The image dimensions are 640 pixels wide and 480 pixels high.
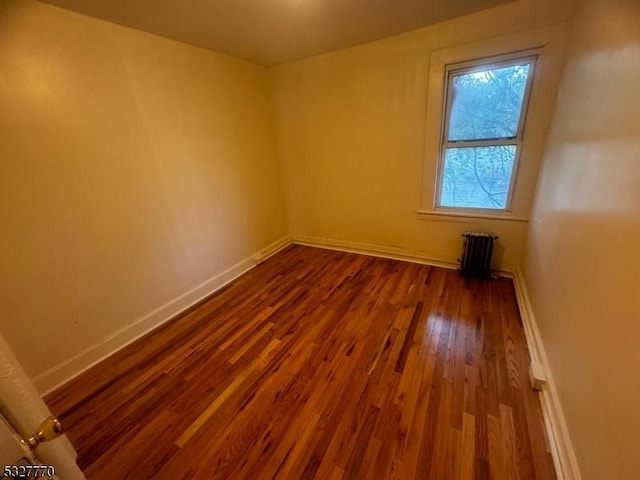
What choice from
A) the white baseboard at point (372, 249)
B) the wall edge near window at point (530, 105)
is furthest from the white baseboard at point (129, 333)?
the wall edge near window at point (530, 105)

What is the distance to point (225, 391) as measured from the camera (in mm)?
1588

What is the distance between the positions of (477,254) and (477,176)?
0.75 meters

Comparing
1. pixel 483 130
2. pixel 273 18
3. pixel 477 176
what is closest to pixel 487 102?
pixel 483 130

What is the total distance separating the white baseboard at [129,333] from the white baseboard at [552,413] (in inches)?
105

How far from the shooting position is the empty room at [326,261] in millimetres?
1117

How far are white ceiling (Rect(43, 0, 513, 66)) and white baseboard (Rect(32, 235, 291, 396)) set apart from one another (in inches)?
83.6

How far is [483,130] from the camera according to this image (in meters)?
2.29

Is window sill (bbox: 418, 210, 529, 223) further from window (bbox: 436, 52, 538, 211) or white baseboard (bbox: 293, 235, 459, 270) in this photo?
white baseboard (bbox: 293, 235, 459, 270)

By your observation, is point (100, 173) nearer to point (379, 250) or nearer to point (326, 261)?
point (326, 261)

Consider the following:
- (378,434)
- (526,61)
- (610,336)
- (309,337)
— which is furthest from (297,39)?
(378,434)

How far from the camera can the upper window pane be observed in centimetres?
210

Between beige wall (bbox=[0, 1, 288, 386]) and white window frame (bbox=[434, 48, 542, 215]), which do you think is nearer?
beige wall (bbox=[0, 1, 288, 386])

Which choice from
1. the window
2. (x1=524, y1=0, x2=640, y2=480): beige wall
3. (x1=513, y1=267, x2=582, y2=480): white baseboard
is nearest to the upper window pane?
the window

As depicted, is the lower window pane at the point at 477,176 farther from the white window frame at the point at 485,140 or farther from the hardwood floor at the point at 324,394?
the hardwood floor at the point at 324,394
